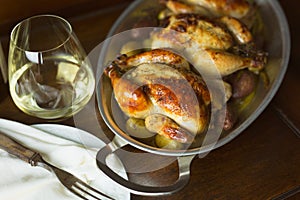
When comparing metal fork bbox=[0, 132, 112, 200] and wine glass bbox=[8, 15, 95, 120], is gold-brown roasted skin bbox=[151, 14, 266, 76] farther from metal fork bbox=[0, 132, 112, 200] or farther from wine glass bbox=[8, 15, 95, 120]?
metal fork bbox=[0, 132, 112, 200]

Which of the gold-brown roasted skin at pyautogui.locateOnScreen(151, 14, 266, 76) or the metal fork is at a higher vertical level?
the gold-brown roasted skin at pyautogui.locateOnScreen(151, 14, 266, 76)

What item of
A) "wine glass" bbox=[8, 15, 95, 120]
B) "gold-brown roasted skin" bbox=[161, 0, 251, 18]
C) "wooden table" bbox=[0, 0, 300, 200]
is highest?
"gold-brown roasted skin" bbox=[161, 0, 251, 18]

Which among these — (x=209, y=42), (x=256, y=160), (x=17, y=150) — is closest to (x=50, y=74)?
(x=17, y=150)

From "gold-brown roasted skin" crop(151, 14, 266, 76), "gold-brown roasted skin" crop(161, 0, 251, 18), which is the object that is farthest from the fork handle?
"gold-brown roasted skin" crop(161, 0, 251, 18)

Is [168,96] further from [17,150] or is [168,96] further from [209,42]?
[17,150]

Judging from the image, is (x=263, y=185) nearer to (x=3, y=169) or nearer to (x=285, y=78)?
(x=285, y=78)

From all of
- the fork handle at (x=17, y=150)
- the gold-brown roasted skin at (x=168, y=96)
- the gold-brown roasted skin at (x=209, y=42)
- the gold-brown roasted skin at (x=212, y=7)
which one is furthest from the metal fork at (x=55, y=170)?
the gold-brown roasted skin at (x=212, y=7)

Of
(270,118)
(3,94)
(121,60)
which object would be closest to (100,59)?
(121,60)
